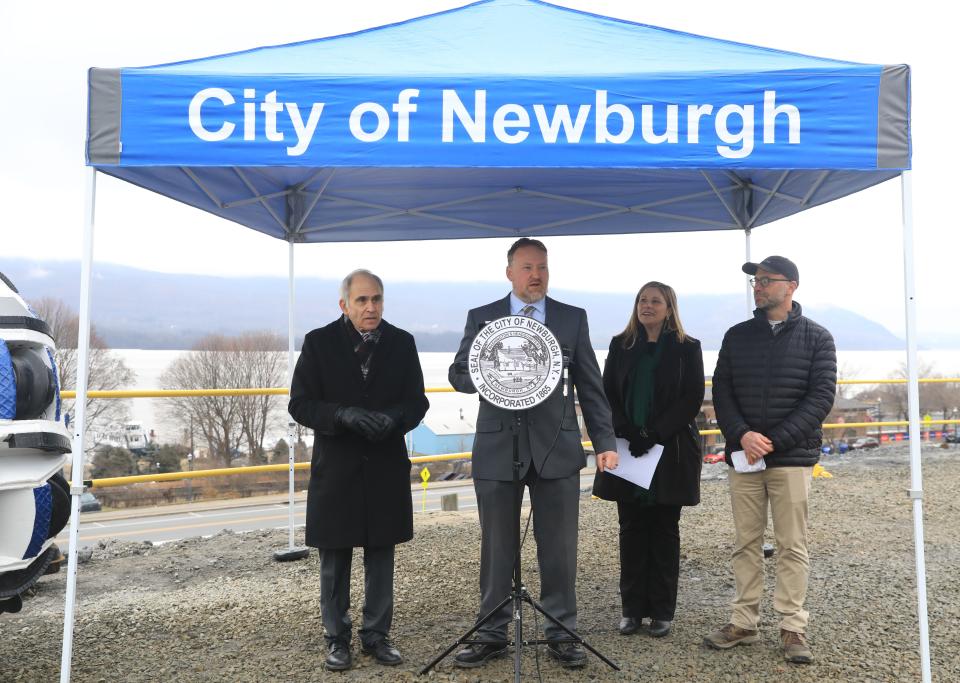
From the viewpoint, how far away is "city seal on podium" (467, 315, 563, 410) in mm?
3336

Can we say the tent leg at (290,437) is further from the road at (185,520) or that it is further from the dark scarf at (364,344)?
the road at (185,520)

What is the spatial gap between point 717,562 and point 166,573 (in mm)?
3934

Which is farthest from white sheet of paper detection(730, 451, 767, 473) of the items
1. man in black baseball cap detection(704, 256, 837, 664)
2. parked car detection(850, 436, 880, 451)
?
parked car detection(850, 436, 880, 451)

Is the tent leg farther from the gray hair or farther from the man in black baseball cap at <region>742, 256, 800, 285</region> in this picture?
the man in black baseball cap at <region>742, 256, 800, 285</region>

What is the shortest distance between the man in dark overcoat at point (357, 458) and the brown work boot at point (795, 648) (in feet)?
6.01

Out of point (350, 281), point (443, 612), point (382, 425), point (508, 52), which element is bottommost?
point (443, 612)

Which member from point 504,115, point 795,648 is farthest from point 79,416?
point 795,648

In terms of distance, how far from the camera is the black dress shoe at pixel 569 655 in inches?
145

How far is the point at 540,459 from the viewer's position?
11.8 ft

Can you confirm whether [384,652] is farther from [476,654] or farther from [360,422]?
[360,422]

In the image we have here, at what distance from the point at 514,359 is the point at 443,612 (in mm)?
2000

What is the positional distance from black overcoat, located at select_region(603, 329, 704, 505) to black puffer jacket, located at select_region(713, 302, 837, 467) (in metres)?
0.21

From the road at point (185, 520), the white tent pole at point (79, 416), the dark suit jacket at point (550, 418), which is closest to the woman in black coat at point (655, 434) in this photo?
the dark suit jacket at point (550, 418)

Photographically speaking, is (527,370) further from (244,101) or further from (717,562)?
(717,562)
